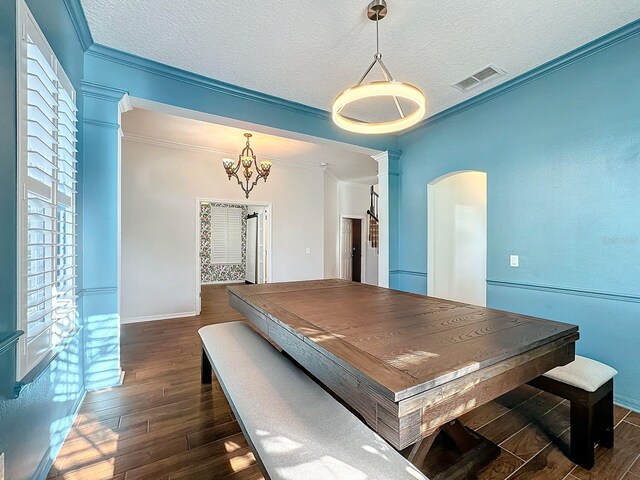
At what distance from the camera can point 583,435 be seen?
1586 mm

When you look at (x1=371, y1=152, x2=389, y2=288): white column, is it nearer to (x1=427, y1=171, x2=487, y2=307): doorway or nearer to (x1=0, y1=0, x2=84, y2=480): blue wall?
(x1=427, y1=171, x2=487, y2=307): doorway

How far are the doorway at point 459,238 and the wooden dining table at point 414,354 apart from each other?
87.0 inches

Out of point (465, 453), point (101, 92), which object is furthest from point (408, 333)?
point (101, 92)

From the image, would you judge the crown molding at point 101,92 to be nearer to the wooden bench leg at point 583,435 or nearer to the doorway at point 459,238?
the doorway at point 459,238

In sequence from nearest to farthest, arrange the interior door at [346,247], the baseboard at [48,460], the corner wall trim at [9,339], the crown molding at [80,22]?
the corner wall trim at [9,339] < the baseboard at [48,460] < the crown molding at [80,22] < the interior door at [346,247]

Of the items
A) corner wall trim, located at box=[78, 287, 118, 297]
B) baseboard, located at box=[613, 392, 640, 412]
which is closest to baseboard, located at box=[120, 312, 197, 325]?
corner wall trim, located at box=[78, 287, 118, 297]

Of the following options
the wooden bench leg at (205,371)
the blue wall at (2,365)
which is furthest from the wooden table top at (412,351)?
the blue wall at (2,365)

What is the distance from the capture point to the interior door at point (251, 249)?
26.7ft

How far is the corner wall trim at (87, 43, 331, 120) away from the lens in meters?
2.39

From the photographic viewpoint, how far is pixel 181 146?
4.72 m

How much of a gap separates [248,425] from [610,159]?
3.06 meters

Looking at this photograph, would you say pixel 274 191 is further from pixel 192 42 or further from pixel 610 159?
pixel 610 159

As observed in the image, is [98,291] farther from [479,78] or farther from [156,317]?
[479,78]

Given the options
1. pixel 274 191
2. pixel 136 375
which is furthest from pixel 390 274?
pixel 136 375
